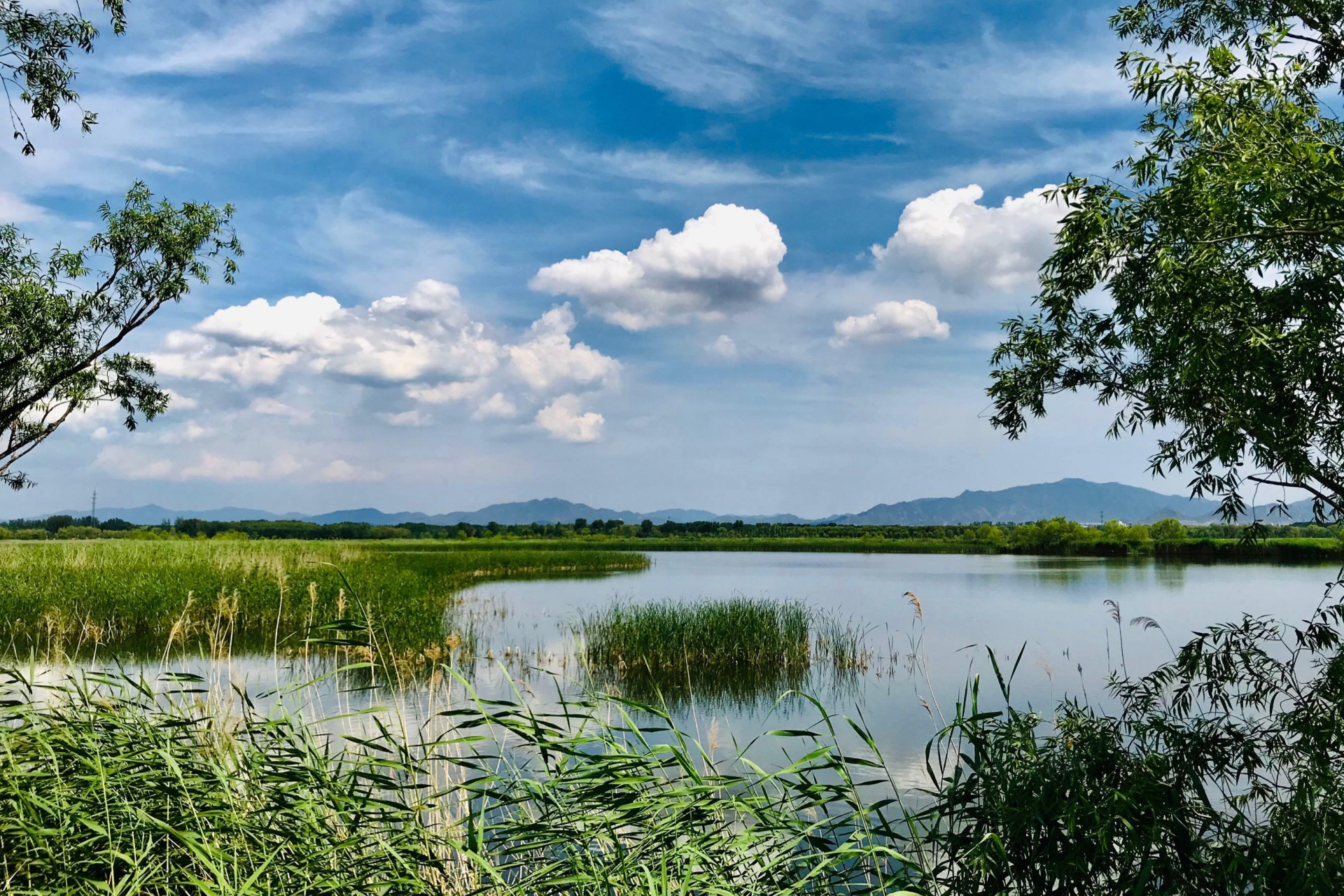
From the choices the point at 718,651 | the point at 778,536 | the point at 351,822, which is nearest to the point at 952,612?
the point at 718,651

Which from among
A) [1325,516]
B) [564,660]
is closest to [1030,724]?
[1325,516]

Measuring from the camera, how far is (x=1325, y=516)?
673 centimetres

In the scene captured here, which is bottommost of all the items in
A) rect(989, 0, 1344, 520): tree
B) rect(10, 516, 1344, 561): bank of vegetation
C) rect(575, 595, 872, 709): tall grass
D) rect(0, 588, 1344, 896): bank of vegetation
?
rect(10, 516, 1344, 561): bank of vegetation

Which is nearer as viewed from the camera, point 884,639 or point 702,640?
point 702,640

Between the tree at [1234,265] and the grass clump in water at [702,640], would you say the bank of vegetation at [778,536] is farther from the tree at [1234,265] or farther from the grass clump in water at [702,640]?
the tree at [1234,265]

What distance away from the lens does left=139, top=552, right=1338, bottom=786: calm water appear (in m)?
10.9

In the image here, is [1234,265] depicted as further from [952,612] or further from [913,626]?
[952,612]

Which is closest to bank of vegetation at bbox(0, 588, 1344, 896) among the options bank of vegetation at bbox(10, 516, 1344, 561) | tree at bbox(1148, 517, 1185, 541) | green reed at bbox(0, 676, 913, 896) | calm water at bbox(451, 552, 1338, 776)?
green reed at bbox(0, 676, 913, 896)

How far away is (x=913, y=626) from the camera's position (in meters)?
19.5

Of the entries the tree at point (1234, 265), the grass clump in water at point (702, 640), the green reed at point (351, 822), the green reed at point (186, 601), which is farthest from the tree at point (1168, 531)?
the green reed at point (351, 822)

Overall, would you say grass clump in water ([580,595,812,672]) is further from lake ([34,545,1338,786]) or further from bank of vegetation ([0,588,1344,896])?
bank of vegetation ([0,588,1344,896])

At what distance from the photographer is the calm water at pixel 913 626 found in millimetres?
10938

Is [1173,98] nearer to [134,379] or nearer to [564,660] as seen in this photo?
[564,660]

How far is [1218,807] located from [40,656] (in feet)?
50.8
